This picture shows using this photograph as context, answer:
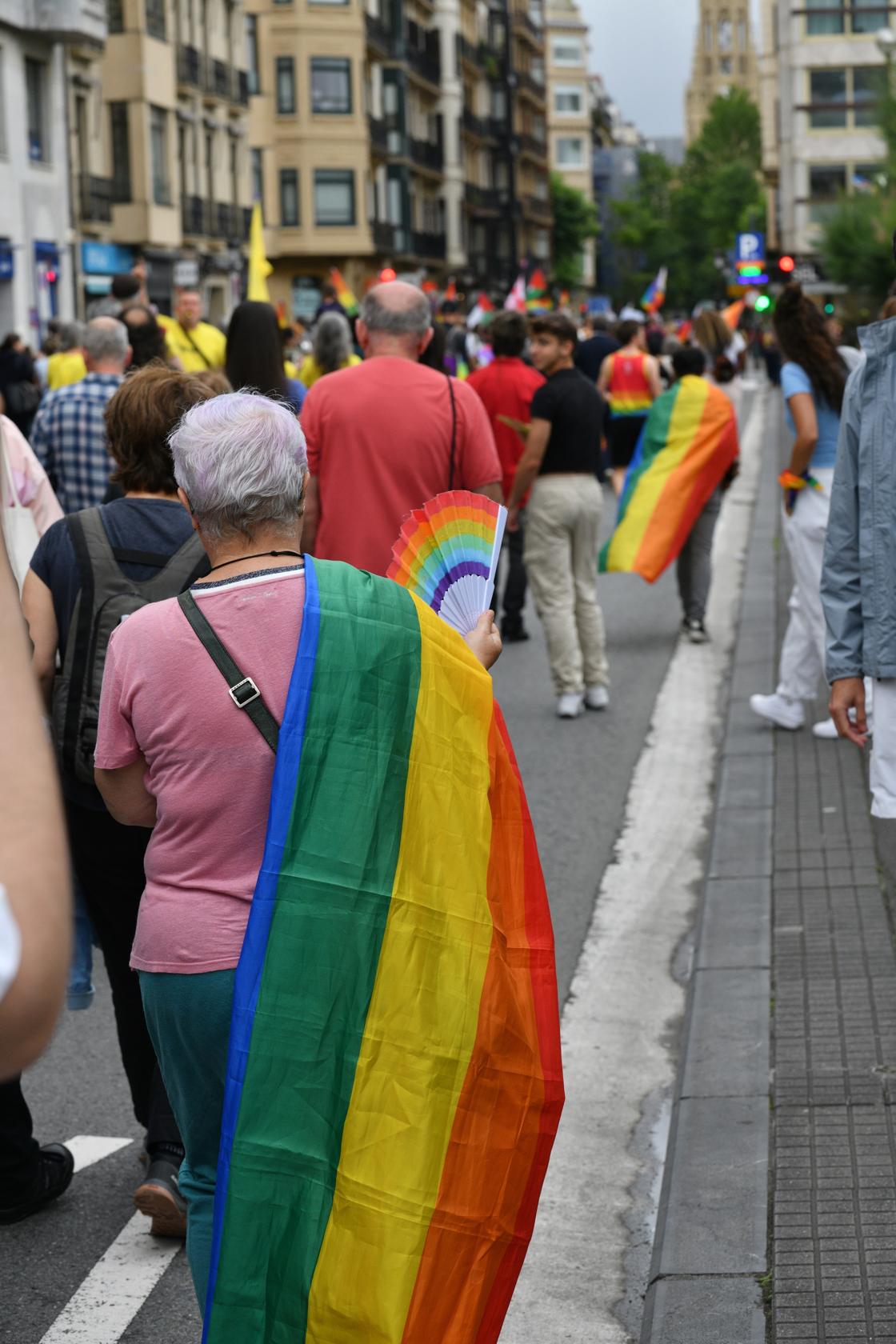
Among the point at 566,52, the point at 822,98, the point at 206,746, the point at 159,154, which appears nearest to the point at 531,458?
the point at 206,746

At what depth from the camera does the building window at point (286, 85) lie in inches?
2584

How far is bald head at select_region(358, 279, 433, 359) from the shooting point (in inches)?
260

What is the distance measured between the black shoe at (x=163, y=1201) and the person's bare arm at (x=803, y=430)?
5293 mm

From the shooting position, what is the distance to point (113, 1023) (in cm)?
603

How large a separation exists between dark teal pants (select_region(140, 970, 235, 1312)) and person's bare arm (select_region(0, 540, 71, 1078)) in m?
1.99

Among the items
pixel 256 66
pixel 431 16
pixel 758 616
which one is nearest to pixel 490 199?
pixel 431 16

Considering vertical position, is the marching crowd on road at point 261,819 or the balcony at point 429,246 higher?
the balcony at point 429,246

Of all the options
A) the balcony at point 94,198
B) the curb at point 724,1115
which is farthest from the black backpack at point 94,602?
the balcony at point 94,198

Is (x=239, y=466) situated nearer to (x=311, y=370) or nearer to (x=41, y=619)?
(x=41, y=619)

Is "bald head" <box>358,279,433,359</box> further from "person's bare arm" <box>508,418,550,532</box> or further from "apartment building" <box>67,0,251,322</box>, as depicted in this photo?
"apartment building" <box>67,0,251,322</box>

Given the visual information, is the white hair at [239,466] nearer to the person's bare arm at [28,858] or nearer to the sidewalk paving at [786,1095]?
the sidewalk paving at [786,1095]

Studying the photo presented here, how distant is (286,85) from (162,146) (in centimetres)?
2007

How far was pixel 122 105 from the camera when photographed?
45.4 m

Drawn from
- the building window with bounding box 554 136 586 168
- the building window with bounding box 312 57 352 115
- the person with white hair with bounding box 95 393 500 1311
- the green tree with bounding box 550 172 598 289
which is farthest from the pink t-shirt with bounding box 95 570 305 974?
the building window with bounding box 554 136 586 168
